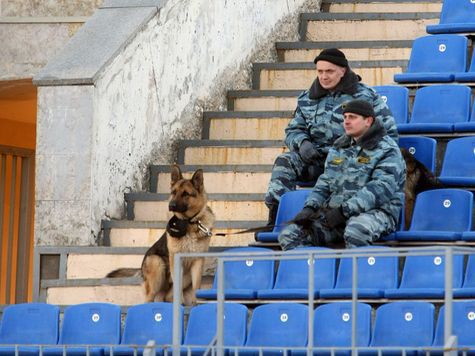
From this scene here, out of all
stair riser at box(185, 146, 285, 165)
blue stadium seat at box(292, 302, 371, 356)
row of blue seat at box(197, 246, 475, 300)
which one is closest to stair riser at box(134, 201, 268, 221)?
stair riser at box(185, 146, 285, 165)

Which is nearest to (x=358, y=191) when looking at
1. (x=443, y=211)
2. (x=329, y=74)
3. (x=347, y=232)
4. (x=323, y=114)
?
(x=347, y=232)

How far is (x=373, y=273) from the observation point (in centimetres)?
988

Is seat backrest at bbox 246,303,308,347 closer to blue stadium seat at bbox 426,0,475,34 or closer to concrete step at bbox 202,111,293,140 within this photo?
concrete step at bbox 202,111,293,140

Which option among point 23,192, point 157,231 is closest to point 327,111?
point 157,231

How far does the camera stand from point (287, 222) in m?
10.6

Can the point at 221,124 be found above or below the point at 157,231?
above

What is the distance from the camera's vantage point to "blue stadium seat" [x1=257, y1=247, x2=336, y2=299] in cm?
988

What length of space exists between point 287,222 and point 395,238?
706 mm

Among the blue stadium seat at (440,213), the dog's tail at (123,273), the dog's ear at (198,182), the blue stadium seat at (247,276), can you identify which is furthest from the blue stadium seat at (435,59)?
the dog's tail at (123,273)

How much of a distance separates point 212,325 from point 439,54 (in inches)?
142

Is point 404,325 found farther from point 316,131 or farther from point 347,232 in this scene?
point 316,131

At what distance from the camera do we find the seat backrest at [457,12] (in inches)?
509

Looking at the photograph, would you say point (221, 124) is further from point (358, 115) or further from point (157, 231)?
point (358, 115)

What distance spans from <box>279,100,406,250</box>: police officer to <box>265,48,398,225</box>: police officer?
1.77 feet
